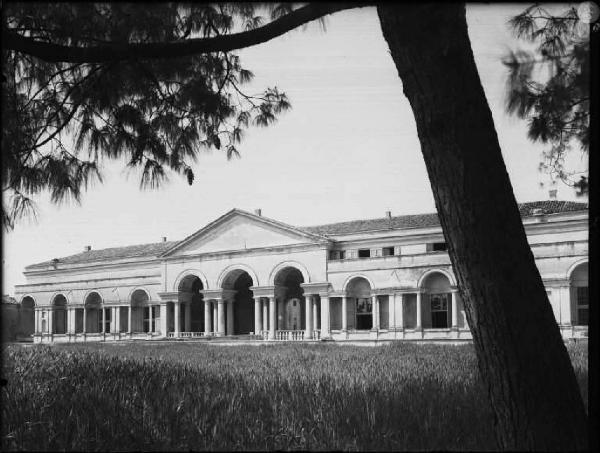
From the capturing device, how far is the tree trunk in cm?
333

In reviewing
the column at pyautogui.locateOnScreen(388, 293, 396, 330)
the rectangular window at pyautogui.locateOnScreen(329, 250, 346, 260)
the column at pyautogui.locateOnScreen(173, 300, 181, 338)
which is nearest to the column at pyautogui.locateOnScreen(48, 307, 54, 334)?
the column at pyautogui.locateOnScreen(173, 300, 181, 338)

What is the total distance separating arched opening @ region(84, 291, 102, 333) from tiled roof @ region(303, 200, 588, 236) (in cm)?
1469

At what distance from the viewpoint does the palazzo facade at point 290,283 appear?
28.0 metres

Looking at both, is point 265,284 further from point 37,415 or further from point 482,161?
point 482,161

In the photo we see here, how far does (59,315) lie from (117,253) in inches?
229

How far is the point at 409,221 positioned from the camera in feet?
106

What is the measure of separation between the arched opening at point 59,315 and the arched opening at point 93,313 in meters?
2.44

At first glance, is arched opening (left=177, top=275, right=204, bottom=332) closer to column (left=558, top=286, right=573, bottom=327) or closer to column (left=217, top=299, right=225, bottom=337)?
column (left=217, top=299, right=225, bottom=337)

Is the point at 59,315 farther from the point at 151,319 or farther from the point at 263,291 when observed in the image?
the point at 263,291

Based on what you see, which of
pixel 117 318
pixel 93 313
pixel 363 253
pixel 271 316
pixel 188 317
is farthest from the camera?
pixel 93 313

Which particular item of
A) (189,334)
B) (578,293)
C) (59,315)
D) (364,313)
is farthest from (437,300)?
(59,315)

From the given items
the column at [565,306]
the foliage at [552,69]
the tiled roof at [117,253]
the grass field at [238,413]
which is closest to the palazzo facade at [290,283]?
the column at [565,306]

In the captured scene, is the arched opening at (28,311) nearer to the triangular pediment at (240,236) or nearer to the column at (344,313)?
the triangular pediment at (240,236)

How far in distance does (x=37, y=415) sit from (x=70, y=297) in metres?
38.9
